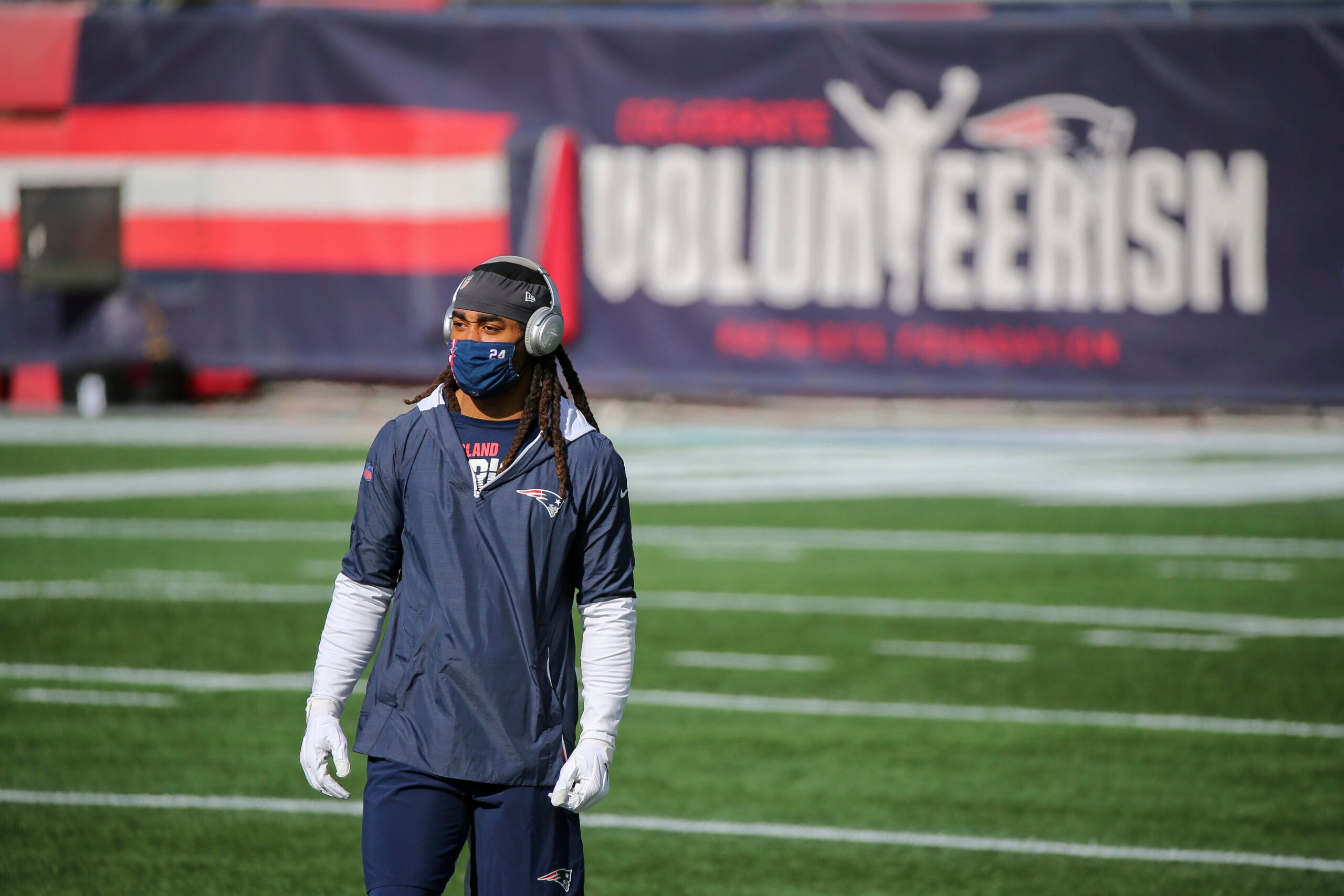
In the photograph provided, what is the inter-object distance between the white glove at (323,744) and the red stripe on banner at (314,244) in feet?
44.5

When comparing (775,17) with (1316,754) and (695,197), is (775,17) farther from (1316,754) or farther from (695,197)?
(1316,754)

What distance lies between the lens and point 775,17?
16734 mm

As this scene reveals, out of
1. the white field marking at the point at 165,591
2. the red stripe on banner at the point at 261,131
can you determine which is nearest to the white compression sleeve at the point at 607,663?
the white field marking at the point at 165,591

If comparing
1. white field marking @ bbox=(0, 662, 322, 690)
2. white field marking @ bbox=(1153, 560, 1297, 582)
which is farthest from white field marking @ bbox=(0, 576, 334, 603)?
white field marking @ bbox=(1153, 560, 1297, 582)

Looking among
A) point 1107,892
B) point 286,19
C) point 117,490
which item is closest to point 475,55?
point 286,19

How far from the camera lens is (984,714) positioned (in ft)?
25.9

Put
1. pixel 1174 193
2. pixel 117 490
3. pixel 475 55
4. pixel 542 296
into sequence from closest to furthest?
pixel 542 296, pixel 117 490, pixel 1174 193, pixel 475 55

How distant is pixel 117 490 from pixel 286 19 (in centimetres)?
540

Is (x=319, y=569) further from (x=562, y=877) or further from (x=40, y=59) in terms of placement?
(x=40, y=59)

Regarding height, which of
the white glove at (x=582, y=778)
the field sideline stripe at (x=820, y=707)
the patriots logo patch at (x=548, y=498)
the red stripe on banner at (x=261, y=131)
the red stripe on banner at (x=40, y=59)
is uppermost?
the red stripe on banner at (x=40, y=59)

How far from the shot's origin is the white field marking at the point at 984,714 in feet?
25.1

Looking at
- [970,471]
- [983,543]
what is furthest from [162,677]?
[970,471]

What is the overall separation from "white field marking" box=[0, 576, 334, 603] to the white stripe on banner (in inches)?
280

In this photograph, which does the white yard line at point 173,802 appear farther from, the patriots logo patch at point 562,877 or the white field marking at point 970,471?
the white field marking at point 970,471
